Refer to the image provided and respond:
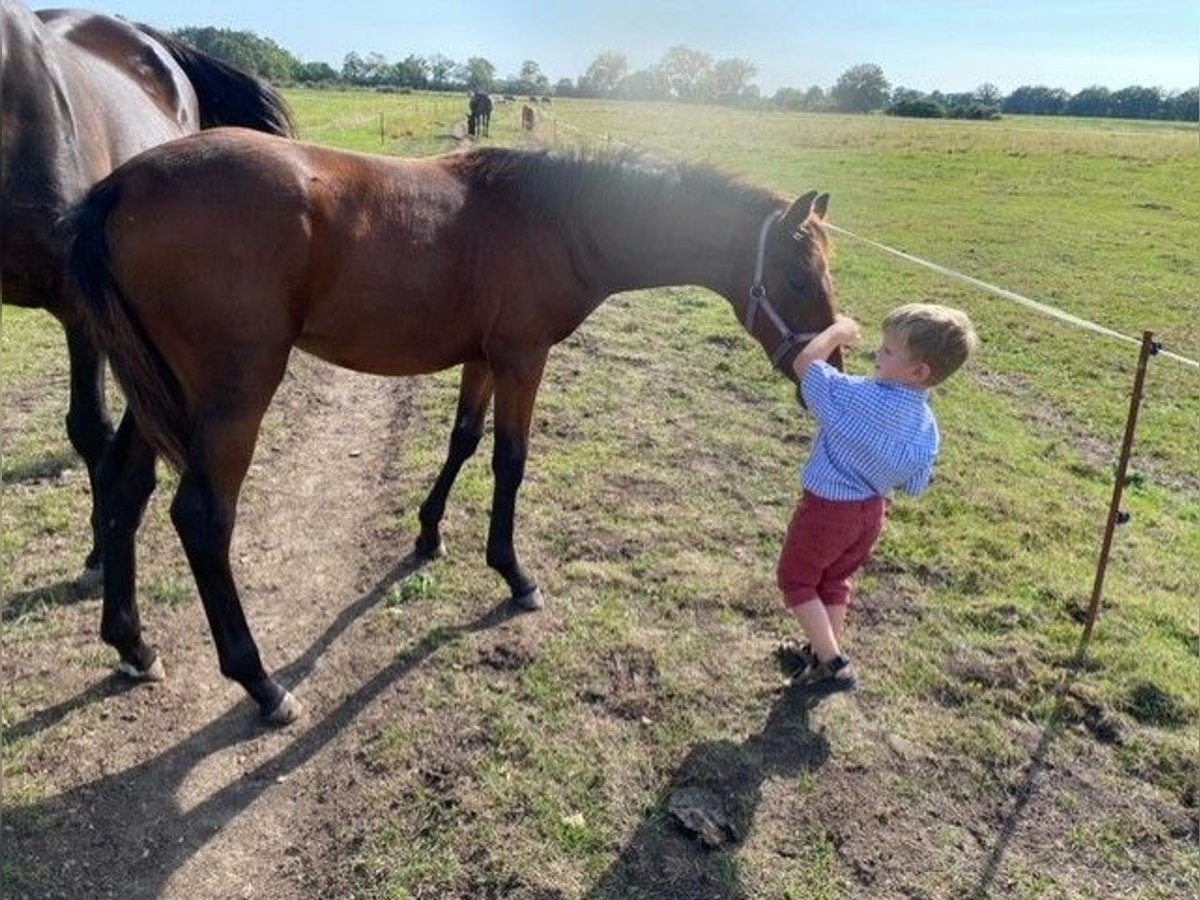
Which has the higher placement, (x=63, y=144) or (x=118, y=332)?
(x=63, y=144)

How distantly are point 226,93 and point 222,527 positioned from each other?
3741 mm

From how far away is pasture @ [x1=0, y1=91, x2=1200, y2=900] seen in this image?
8.38 feet

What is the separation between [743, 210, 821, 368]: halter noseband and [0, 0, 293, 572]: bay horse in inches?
89.2

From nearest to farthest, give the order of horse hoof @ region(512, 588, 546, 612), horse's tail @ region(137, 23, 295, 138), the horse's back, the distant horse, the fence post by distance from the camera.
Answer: the horse's back → the fence post → horse hoof @ region(512, 588, 546, 612) → horse's tail @ region(137, 23, 295, 138) → the distant horse

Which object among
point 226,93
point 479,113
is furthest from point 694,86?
point 226,93

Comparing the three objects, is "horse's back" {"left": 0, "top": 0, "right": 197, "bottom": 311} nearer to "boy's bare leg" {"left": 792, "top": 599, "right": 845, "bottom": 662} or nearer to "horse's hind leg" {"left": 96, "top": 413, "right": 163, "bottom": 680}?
"horse's hind leg" {"left": 96, "top": 413, "right": 163, "bottom": 680}

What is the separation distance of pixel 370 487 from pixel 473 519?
2.28ft

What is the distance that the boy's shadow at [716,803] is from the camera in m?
2.45

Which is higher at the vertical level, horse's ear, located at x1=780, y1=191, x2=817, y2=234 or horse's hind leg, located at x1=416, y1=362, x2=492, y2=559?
horse's ear, located at x1=780, y1=191, x2=817, y2=234

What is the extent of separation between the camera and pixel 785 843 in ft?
8.54

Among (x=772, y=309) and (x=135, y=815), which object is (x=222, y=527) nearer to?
(x=135, y=815)

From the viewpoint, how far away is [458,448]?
4.09 m

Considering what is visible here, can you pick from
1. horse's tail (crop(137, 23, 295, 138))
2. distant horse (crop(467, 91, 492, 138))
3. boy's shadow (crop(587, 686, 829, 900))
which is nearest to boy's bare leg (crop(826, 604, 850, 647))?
boy's shadow (crop(587, 686, 829, 900))

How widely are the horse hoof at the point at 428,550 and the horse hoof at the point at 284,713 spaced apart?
112cm
